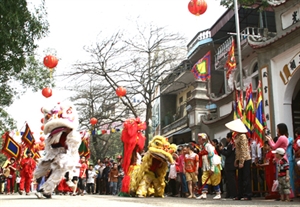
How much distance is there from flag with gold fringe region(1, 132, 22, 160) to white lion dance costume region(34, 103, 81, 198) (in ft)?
25.8

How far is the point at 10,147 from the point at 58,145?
8.24 meters

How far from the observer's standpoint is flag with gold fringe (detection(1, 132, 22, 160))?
15.9 metres

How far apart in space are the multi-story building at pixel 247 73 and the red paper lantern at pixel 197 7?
157 inches

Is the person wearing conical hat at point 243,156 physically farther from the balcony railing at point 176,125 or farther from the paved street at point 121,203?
the balcony railing at point 176,125

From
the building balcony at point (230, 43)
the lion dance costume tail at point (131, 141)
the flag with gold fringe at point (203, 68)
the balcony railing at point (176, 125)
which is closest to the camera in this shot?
the lion dance costume tail at point (131, 141)

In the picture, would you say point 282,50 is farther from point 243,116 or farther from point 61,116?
point 61,116

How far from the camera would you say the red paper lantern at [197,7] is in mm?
9891

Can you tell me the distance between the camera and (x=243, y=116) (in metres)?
11.6

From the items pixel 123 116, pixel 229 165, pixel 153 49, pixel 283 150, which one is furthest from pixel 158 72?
pixel 283 150

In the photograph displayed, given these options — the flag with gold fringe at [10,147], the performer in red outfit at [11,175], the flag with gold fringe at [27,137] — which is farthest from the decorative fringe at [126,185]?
the performer in red outfit at [11,175]

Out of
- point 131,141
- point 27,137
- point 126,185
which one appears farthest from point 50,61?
point 126,185

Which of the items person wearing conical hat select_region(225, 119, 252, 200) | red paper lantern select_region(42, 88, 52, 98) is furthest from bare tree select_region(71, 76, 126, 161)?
person wearing conical hat select_region(225, 119, 252, 200)

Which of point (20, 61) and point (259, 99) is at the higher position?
point (20, 61)

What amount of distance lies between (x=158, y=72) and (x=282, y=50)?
756 cm
